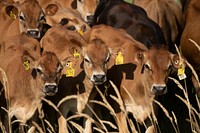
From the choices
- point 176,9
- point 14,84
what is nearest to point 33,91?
point 14,84

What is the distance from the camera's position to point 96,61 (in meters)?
8.73

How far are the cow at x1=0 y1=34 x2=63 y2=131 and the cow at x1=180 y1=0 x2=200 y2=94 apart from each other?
2.88 meters

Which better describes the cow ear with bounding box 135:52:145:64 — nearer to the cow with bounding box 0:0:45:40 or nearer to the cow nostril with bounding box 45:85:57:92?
the cow nostril with bounding box 45:85:57:92

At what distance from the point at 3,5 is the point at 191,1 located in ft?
10.4

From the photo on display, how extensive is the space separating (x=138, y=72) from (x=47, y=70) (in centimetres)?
138

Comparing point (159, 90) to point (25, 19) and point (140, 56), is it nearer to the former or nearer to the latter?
point (140, 56)

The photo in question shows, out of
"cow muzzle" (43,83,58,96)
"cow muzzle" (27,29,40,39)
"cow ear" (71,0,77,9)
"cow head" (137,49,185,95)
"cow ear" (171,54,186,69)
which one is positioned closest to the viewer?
"cow muzzle" (43,83,58,96)

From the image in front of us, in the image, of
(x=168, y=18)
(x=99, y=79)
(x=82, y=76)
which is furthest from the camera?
(x=168, y=18)

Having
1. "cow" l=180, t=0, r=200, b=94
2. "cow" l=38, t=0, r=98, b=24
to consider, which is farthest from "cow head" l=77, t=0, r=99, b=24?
"cow" l=180, t=0, r=200, b=94

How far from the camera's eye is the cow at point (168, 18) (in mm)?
Result: 11898

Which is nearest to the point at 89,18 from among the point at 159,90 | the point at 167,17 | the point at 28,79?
the point at 167,17

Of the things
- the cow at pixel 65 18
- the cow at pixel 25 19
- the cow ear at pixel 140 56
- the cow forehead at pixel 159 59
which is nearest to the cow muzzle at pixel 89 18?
the cow at pixel 65 18

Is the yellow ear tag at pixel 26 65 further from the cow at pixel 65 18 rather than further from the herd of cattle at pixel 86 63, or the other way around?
the cow at pixel 65 18

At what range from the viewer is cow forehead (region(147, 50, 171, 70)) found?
8.80 meters
